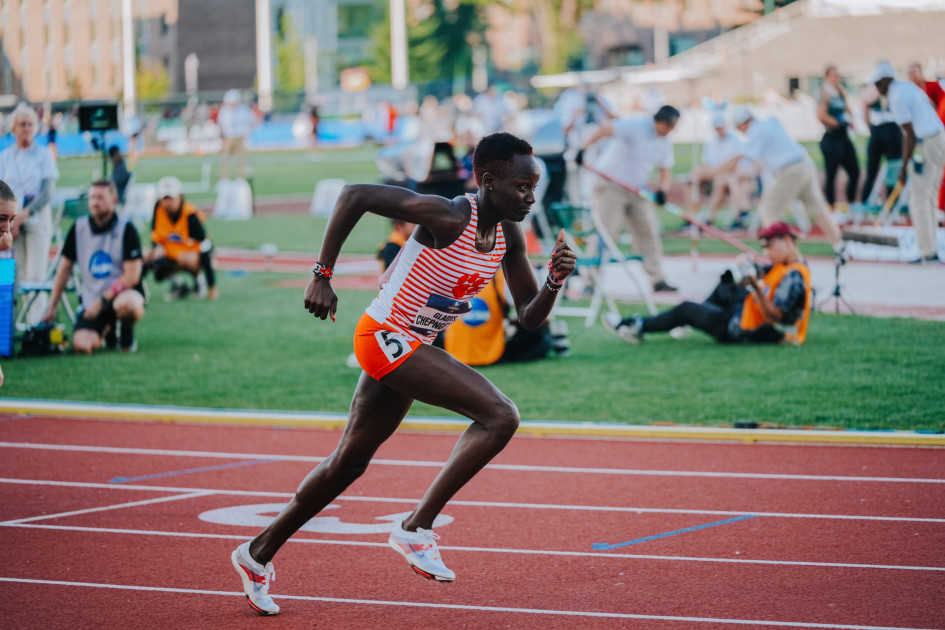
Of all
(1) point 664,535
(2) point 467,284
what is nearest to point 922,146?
(1) point 664,535

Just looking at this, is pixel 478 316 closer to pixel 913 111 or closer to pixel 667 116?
pixel 667 116

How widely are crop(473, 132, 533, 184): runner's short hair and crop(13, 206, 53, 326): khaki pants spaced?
8.37m

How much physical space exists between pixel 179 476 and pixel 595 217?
20.9 ft

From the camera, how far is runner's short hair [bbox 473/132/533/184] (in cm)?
457

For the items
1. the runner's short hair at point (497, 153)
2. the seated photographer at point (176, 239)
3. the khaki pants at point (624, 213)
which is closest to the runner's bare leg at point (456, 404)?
the runner's short hair at point (497, 153)

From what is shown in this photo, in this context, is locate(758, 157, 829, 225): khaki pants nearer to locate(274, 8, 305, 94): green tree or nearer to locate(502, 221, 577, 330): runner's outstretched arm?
locate(502, 221, 577, 330): runner's outstretched arm

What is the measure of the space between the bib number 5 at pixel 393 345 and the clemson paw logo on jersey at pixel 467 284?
278mm

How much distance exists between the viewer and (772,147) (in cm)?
1425

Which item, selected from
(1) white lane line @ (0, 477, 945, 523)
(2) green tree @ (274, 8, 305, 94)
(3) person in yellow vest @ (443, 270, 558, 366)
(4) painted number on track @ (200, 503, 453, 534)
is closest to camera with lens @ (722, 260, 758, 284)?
(3) person in yellow vest @ (443, 270, 558, 366)

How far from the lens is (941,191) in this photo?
1617 cm

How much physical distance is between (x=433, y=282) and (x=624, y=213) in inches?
371

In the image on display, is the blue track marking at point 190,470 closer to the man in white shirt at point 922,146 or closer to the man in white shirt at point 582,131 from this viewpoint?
the man in white shirt at point 582,131

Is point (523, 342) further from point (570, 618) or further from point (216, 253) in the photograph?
point (216, 253)

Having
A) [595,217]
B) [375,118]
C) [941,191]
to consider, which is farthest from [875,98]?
[375,118]
